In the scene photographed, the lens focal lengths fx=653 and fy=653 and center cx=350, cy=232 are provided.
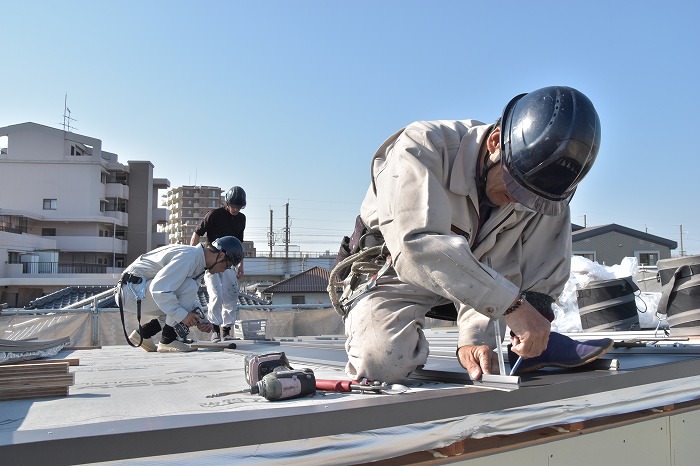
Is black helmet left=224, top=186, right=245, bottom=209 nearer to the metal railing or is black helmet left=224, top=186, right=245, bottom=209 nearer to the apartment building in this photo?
the apartment building

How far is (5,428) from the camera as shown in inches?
61.4

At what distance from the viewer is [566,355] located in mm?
2355

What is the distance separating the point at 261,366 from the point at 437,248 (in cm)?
74

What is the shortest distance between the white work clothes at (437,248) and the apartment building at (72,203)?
4800 cm

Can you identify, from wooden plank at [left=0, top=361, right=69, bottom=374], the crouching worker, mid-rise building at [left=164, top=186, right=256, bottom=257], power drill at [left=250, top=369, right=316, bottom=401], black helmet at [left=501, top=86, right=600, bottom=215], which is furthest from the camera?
mid-rise building at [left=164, top=186, right=256, bottom=257]

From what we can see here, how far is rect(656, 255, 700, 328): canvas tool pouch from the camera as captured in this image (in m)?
4.61

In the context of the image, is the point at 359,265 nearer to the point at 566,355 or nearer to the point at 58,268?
the point at 566,355

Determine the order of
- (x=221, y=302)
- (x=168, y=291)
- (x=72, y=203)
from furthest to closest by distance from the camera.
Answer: (x=72, y=203), (x=221, y=302), (x=168, y=291)

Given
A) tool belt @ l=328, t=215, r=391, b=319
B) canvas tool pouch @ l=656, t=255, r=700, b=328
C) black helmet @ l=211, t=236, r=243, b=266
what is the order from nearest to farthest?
tool belt @ l=328, t=215, r=391, b=319
canvas tool pouch @ l=656, t=255, r=700, b=328
black helmet @ l=211, t=236, r=243, b=266

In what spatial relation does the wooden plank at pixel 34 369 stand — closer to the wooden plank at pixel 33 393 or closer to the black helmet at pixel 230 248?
the wooden plank at pixel 33 393

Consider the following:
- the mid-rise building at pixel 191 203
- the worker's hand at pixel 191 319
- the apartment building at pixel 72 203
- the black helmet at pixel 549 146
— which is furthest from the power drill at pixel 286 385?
the mid-rise building at pixel 191 203

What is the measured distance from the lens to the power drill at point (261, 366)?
2.21m

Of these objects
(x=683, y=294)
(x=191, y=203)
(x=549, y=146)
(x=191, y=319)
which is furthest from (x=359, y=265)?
(x=191, y=203)

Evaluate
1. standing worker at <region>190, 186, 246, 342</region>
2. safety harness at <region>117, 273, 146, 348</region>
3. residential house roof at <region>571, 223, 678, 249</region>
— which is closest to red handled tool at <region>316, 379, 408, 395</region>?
safety harness at <region>117, 273, 146, 348</region>
